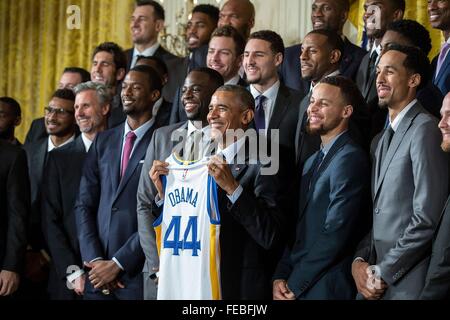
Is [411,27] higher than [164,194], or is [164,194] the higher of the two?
[411,27]

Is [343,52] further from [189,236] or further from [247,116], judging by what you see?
[189,236]

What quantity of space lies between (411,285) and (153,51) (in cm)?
322

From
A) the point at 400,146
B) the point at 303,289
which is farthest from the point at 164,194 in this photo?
the point at 400,146

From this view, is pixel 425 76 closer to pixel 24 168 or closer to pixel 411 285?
pixel 411 285

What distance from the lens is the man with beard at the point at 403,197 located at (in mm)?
3916

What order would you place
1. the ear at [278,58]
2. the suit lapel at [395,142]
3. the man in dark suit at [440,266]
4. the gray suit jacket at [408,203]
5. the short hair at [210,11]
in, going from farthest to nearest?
the short hair at [210,11] < the ear at [278,58] < the suit lapel at [395,142] < the gray suit jacket at [408,203] < the man in dark suit at [440,266]

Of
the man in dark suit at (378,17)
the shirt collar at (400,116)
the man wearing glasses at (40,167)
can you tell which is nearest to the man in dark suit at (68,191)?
the man wearing glasses at (40,167)

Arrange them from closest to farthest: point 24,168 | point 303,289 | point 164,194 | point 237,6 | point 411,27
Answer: point 303,289 < point 164,194 < point 411,27 < point 24,168 < point 237,6

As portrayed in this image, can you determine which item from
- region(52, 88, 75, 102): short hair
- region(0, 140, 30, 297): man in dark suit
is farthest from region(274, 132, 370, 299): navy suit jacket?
region(52, 88, 75, 102): short hair

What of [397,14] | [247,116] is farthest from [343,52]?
[247,116]

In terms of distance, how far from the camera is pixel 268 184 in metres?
4.39

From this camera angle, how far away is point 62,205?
5.42 meters

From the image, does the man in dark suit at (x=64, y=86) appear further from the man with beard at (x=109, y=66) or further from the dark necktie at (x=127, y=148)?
the dark necktie at (x=127, y=148)

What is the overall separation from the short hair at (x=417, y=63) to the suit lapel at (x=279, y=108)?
757mm
